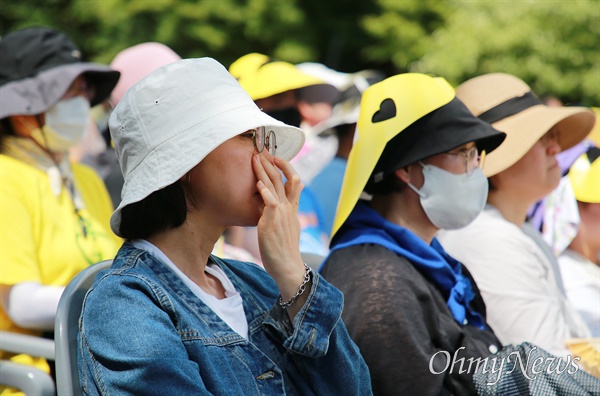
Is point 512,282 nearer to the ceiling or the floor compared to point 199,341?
nearer to the floor

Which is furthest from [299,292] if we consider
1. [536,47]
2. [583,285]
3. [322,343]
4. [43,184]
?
[536,47]

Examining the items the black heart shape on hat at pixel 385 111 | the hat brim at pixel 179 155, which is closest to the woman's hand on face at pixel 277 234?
the hat brim at pixel 179 155

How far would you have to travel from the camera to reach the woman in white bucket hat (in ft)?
6.64

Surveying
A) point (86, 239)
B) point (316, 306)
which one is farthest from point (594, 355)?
point (86, 239)

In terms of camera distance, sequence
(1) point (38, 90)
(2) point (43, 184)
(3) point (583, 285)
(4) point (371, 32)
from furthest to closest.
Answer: (4) point (371, 32)
(3) point (583, 285)
(1) point (38, 90)
(2) point (43, 184)

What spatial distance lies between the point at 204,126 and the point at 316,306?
56 cm

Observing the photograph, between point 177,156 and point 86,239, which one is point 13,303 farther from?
point 177,156

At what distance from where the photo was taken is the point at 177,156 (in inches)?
82.2

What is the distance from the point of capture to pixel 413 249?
3162 mm

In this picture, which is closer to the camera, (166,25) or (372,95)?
(372,95)

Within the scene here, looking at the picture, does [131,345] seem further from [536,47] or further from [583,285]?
[536,47]

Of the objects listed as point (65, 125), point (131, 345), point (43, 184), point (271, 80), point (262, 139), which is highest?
point (262, 139)

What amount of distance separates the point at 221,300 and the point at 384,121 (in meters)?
1.25

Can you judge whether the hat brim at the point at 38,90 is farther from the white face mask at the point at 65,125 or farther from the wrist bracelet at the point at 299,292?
the wrist bracelet at the point at 299,292
